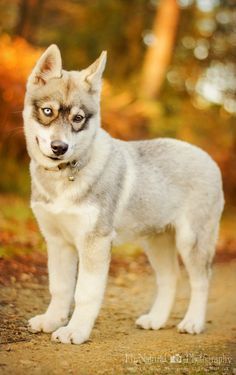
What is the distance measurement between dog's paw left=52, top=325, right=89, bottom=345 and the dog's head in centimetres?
136

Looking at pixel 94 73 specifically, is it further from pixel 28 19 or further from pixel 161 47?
pixel 28 19

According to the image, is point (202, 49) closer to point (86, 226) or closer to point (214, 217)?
point (214, 217)

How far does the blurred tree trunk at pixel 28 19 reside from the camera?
17217 mm

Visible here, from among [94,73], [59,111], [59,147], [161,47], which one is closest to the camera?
[59,147]

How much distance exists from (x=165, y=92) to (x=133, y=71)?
1.15m

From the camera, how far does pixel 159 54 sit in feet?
51.1

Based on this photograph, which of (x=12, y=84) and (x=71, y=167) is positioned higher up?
(x=12, y=84)

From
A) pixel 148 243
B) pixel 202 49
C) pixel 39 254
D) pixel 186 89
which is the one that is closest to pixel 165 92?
pixel 186 89

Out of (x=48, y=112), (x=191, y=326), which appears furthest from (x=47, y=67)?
(x=191, y=326)

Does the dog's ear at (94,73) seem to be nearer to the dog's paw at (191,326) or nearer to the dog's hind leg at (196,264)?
the dog's hind leg at (196,264)

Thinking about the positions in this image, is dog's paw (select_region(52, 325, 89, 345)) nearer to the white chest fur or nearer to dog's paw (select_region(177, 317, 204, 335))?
the white chest fur

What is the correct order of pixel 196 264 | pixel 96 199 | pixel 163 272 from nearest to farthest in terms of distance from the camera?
1. pixel 96 199
2. pixel 196 264
3. pixel 163 272

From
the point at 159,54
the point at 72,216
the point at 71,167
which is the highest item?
the point at 159,54

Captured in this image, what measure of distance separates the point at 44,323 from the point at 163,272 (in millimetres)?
1464
